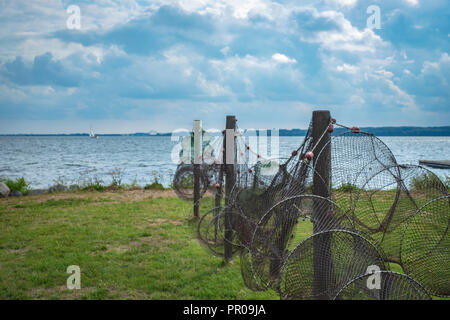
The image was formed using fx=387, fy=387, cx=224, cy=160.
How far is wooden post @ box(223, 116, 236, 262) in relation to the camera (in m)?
5.23

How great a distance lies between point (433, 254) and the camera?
13.2 feet

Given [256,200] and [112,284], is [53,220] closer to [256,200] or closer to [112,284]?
[112,284]

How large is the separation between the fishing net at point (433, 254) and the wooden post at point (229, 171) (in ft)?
7.12

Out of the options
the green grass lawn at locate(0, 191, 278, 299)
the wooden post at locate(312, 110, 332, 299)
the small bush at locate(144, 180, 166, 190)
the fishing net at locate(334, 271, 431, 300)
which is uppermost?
the wooden post at locate(312, 110, 332, 299)

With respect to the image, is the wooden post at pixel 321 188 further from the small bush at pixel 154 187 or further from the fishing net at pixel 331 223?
the small bush at pixel 154 187

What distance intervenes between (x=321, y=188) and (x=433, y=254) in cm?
159

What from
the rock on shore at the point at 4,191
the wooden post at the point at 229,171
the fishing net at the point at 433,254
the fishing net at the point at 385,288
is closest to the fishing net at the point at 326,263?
the fishing net at the point at 385,288

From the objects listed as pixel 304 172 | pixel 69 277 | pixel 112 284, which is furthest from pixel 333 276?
pixel 69 277

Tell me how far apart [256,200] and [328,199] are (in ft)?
4.67

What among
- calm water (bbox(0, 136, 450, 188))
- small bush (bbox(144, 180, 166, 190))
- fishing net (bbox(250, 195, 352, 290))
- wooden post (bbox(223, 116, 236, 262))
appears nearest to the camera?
fishing net (bbox(250, 195, 352, 290))

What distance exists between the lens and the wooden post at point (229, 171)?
5.23m

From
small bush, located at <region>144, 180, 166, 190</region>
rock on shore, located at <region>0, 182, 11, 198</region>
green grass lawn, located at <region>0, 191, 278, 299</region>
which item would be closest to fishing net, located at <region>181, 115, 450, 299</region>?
green grass lawn, located at <region>0, 191, 278, 299</region>

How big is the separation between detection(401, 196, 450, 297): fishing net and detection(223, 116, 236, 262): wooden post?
7.12ft

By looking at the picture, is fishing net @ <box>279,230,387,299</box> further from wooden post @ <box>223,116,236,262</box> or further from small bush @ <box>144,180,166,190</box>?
small bush @ <box>144,180,166,190</box>
